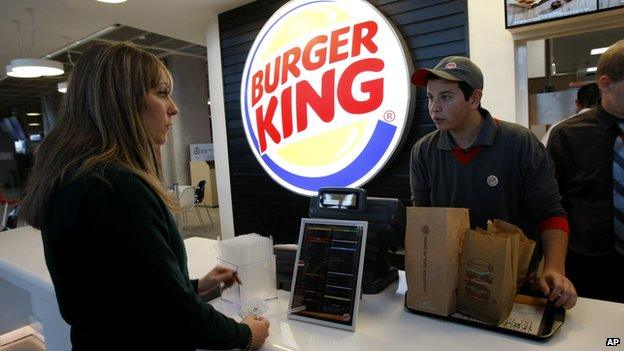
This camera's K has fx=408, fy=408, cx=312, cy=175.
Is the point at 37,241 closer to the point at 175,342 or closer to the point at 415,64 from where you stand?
the point at 175,342

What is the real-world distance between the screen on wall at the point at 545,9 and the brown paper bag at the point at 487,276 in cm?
193

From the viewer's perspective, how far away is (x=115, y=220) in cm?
87

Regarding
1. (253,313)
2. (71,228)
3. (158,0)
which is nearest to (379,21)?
(158,0)

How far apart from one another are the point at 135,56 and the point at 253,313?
79 cm

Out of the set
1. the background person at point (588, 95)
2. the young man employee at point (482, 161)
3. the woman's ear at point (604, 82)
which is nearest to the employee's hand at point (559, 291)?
the young man employee at point (482, 161)

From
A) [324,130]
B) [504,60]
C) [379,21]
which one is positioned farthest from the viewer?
Answer: [324,130]

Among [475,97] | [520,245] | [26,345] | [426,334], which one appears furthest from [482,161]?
[26,345]

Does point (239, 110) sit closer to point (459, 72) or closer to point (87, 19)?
point (459, 72)

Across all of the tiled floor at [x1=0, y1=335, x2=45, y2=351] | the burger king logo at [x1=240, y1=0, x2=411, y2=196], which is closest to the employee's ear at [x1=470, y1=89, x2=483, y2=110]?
the burger king logo at [x1=240, y1=0, x2=411, y2=196]

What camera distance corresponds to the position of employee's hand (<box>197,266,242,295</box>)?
1.29 m

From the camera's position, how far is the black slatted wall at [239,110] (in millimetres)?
2945

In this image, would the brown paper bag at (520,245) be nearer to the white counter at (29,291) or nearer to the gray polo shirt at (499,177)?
the gray polo shirt at (499,177)

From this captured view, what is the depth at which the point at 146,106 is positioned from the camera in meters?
1.05

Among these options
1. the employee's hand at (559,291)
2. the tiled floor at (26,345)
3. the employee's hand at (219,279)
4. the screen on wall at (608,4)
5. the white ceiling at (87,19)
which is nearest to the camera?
the employee's hand at (559,291)
